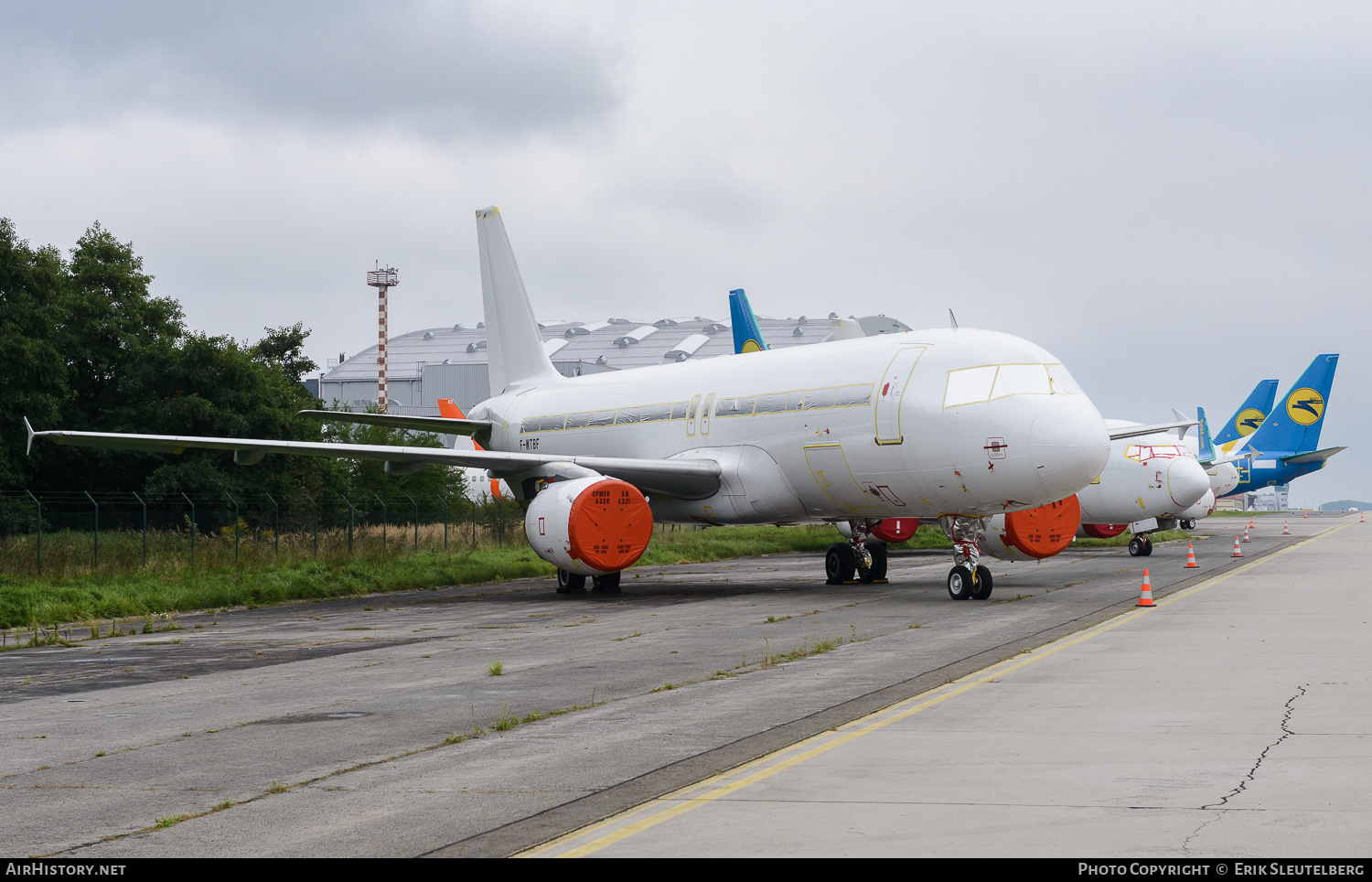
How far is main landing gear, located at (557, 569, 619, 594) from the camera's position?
78.5 feet

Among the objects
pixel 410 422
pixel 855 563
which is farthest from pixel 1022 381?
pixel 410 422

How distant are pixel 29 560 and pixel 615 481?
10988 millimetres

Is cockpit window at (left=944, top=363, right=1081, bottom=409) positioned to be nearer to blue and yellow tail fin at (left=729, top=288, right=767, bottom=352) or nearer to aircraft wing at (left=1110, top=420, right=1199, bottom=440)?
aircraft wing at (left=1110, top=420, right=1199, bottom=440)

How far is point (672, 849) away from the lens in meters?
5.52

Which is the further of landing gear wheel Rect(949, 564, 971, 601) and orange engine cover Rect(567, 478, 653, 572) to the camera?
orange engine cover Rect(567, 478, 653, 572)

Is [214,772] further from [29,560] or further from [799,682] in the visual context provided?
[29,560]

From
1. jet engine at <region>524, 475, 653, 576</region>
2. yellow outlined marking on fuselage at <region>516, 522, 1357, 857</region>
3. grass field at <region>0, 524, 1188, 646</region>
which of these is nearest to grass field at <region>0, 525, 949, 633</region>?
grass field at <region>0, 524, 1188, 646</region>

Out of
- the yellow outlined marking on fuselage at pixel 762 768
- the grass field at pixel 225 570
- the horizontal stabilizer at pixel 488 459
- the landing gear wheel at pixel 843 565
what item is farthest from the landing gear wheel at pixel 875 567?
the yellow outlined marking on fuselage at pixel 762 768

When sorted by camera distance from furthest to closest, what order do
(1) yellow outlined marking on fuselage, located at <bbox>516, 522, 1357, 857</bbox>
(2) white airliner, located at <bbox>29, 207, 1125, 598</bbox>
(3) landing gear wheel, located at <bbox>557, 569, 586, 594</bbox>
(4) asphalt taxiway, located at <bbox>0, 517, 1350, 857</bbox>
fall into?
(3) landing gear wheel, located at <bbox>557, 569, 586, 594</bbox>, (2) white airliner, located at <bbox>29, 207, 1125, 598</bbox>, (4) asphalt taxiway, located at <bbox>0, 517, 1350, 857</bbox>, (1) yellow outlined marking on fuselage, located at <bbox>516, 522, 1357, 857</bbox>

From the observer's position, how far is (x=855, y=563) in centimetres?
2464

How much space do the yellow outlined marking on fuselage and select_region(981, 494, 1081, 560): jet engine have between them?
9983mm

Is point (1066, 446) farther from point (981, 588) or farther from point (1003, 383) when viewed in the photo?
point (981, 588)

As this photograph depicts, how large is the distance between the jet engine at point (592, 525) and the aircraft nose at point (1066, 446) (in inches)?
247

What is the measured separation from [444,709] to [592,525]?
11.0m
